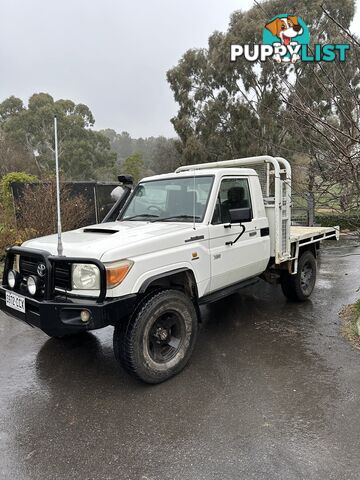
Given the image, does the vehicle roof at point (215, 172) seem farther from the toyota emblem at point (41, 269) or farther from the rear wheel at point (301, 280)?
the toyota emblem at point (41, 269)

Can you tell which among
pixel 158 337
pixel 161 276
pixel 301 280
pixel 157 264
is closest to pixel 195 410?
pixel 158 337

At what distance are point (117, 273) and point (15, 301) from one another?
1118mm

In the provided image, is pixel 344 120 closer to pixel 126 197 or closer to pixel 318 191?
pixel 318 191

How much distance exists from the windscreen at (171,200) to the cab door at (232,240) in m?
0.20

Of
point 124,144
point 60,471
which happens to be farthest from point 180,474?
point 124,144

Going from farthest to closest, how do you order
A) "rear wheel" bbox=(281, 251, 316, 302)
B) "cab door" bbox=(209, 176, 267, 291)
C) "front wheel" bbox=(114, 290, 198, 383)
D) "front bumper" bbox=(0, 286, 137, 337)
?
"rear wheel" bbox=(281, 251, 316, 302) < "cab door" bbox=(209, 176, 267, 291) < "front wheel" bbox=(114, 290, 198, 383) < "front bumper" bbox=(0, 286, 137, 337)

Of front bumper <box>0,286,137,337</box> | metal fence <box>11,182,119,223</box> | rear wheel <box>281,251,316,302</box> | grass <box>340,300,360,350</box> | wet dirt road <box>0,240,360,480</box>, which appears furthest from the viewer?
metal fence <box>11,182,119,223</box>

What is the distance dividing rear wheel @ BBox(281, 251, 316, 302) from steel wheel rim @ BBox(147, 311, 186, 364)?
2.58 m

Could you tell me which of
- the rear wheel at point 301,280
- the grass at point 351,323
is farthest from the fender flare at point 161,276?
the rear wheel at point 301,280

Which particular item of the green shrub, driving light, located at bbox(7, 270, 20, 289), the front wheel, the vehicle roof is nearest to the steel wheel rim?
the front wheel

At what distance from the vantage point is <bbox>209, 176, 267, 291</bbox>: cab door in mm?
4016

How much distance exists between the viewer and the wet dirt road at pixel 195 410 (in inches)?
94.2

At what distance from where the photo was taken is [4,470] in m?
2.38

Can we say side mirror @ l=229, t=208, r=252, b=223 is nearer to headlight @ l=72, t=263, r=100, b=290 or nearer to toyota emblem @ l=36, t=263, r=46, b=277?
headlight @ l=72, t=263, r=100, b=290
